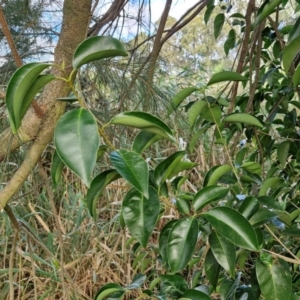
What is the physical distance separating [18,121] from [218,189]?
10.1 inches

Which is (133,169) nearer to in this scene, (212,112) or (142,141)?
(142,141)

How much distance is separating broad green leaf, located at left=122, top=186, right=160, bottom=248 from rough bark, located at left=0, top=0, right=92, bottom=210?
26 centimetres

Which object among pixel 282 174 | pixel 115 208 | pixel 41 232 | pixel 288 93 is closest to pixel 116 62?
pixel 288 93

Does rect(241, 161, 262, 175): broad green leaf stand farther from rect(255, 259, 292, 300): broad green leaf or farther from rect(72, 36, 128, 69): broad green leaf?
rect(72, 36, 128, 69): broad green leaf

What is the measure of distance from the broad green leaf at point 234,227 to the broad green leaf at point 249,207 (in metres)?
0.10

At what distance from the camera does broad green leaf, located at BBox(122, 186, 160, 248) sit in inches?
17.0

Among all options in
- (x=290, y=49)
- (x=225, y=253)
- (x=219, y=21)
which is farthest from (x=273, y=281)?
(x=219, y=21)

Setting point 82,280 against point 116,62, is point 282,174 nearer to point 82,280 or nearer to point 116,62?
point 116,62

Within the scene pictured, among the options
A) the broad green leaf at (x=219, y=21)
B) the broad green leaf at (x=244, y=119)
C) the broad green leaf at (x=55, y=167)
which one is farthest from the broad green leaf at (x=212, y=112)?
the broad green leaf at (x=219, y=21)

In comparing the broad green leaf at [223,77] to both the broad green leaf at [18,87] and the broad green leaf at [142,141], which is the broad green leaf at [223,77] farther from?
the broad green leaf at [18,87]

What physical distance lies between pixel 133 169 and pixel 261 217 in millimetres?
255

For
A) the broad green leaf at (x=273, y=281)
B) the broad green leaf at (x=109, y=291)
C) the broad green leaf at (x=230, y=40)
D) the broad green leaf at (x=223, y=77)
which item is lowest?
the broad green leaf at (x=109, y=291)

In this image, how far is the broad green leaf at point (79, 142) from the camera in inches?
13.3

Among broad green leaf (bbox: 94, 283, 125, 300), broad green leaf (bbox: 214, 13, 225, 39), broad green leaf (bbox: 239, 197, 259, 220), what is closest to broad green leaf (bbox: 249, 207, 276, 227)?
broad green leaf (bbox: 239, 197, 259, 220)
